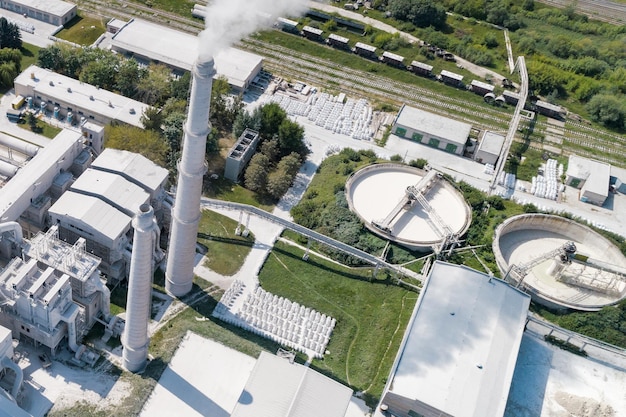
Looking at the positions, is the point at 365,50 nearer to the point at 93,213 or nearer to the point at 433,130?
the point at 433,130

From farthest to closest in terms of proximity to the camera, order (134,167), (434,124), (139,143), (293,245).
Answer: (434,124) < (139,143) < (293,245) < (134,167)

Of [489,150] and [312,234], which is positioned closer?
[312,234]

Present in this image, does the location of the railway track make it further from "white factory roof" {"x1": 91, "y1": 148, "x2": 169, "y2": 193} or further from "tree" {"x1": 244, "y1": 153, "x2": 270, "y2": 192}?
"white factory roof" {"x1": 91, "y1": 148, "x2": 169, "y2": 193}

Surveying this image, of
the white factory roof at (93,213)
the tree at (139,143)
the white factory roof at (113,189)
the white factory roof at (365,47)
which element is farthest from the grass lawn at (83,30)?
the white factory roof at (93,213)

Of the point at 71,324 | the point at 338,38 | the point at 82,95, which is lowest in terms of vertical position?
the point at 338,38

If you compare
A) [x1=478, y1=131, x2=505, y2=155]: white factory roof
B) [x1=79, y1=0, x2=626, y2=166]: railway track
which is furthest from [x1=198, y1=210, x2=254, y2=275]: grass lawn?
[x1=478, y1=131, x2=505, y2=155]: white factory roof

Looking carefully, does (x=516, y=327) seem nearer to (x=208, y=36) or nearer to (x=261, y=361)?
(x=261, y=361)

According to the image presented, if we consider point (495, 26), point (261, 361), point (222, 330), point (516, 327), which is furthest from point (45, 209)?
point (495, 26)

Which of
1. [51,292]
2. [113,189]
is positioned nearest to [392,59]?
[113,189]

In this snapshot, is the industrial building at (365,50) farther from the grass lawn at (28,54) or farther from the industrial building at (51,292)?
the industrial building at (51,292)
